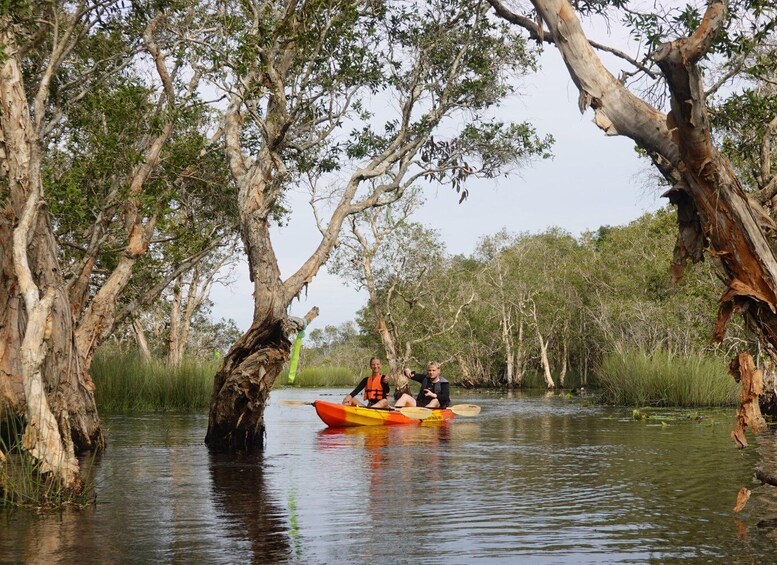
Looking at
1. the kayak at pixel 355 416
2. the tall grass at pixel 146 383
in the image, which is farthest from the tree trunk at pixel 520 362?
the kayak at pixel 355 416

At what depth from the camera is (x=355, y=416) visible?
19.7 metres

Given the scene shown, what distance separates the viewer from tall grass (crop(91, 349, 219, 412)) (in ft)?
76.0

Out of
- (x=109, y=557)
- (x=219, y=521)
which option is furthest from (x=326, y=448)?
(x=109, y=557)

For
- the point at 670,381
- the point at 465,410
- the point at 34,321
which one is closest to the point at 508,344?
the point at 670,381

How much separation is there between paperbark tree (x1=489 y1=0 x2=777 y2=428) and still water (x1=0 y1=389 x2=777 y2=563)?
6.24ft

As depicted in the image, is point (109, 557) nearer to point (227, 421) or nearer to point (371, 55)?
point (227, 421)

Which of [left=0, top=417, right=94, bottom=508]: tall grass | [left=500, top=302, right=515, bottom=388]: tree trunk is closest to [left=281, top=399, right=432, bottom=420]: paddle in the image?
[left=0, top=417, right=94, bottom=508]: tall grass

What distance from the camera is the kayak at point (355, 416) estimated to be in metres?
19.3

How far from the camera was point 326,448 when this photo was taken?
16.2 meters

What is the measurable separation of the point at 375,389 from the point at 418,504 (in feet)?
36.7

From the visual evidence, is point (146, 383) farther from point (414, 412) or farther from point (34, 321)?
point (34, 321)

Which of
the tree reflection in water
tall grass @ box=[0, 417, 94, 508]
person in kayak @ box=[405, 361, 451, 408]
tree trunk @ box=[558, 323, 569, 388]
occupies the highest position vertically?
tree trunk @ box=[558, 323, 569, 388]

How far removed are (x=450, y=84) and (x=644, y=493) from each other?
37.6 feet

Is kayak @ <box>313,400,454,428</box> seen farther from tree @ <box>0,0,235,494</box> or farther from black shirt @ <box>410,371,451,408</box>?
tree @ <box>0,0,235,494</box>
